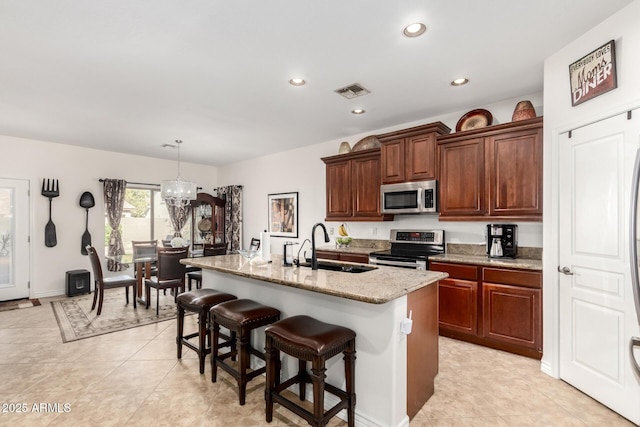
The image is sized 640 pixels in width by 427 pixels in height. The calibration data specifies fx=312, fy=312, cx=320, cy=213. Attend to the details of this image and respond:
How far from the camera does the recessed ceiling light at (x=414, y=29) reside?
2.18 metres

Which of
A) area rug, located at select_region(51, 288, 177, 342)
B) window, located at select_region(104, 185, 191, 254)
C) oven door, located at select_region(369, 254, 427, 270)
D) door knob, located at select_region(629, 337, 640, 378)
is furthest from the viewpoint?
window, located at select_region(104, 185, 191, 254)

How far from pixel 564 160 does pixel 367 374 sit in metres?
2.30

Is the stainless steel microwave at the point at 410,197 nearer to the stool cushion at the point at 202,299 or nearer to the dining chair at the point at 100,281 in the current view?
the stool cushion at the point at 202,299

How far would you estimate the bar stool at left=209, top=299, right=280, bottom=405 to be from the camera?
7.35 feet

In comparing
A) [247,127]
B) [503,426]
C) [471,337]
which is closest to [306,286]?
[503,426]

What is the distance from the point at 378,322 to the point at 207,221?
6183mm

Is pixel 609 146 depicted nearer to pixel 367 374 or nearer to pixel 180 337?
pixel 367 374

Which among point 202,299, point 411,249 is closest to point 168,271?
point 202,299

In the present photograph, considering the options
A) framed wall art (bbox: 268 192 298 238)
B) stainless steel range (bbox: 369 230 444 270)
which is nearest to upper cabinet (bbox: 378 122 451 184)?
stainless steel range (bbox: 369 230 444 270)

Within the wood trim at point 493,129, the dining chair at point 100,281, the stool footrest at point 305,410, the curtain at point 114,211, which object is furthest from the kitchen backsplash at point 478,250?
the curtain at point 114,211

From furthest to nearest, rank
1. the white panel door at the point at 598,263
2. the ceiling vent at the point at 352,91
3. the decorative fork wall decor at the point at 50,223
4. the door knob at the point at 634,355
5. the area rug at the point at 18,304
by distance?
the decorative fork wall decor at the point at 50,223 < the area rug at the point at 18,304 < the ceiling vent at the point at 352,91 < the white panel door at the point at 598,263 < the door knob at the point at 634,355

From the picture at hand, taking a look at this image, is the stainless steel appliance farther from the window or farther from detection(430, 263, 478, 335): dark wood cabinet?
the window

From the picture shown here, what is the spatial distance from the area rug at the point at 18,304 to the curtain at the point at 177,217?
102 inches

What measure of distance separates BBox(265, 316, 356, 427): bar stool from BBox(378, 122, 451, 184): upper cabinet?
252 centimetres
